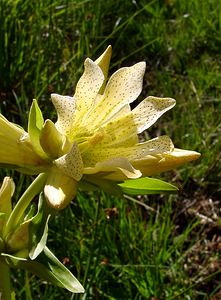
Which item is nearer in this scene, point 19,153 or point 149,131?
point 19,153

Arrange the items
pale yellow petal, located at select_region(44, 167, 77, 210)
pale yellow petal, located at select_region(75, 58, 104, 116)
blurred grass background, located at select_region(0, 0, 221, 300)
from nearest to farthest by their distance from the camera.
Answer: pale yellow petal, located at select_region(44, 167, 77, 210) → pale yellow petal, located at select_region(75, 58, 104, 116) → blurred grass background, located at select_region(0, 0, 221, 300)

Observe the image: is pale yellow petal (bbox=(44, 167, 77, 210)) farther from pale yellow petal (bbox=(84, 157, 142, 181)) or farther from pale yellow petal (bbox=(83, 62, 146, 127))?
pale yellow petal (bbox=(83, 62, 146, 127))

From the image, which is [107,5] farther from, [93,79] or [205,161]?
[93,79]

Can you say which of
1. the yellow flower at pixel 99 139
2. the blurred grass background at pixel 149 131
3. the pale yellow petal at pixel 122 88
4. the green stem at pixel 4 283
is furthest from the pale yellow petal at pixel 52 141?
the blurred grass background at pixel 149 131

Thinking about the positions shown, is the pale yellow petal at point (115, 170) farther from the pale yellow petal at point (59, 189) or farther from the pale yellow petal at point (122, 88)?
the pale yellow petal at point (122, 88)

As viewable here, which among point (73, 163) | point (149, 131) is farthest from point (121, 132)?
point (149, 131)

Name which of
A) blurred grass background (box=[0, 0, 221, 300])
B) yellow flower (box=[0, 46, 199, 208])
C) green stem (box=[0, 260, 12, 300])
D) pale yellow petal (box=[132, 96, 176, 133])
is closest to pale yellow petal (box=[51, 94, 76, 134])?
yellow flower (box=[0, 46, 199, 208])

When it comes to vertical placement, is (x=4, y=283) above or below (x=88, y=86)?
below

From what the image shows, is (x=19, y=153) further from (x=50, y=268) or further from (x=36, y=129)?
(x=50, y=268)
